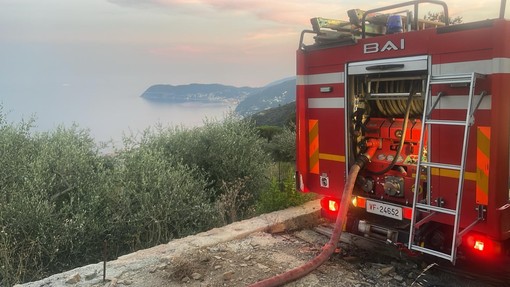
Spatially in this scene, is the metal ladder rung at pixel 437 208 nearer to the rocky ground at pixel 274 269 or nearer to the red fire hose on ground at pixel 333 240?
the rocky ground at pixel 274 269

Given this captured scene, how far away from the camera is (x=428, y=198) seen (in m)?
4.13

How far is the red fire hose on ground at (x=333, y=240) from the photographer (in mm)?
3963

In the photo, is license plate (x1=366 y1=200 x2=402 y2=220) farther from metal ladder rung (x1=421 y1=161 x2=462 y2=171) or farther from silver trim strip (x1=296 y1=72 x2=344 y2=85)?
silver trim strip (x1=296 y1=72 x2=344 y2=85)

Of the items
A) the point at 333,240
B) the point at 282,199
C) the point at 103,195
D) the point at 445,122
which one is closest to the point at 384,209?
the point at 333,240

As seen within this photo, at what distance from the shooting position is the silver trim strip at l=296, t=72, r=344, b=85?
4836 mm

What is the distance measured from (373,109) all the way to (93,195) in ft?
15.5

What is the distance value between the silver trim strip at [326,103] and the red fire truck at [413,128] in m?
0.01

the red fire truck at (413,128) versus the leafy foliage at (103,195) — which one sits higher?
the red fire truck at (413,128)

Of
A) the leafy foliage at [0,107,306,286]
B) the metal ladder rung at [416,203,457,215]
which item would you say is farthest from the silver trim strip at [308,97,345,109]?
the leafy foliage at [0,107,306,286]

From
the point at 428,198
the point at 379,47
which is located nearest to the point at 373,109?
the point at 379,47

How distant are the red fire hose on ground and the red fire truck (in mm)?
60

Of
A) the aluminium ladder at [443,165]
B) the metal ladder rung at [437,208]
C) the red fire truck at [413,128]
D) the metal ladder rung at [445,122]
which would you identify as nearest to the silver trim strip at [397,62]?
the red fire truck at [413,128]

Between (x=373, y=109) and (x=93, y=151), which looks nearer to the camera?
(x=373, y=109)

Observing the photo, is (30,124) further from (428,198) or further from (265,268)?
(428,198)
